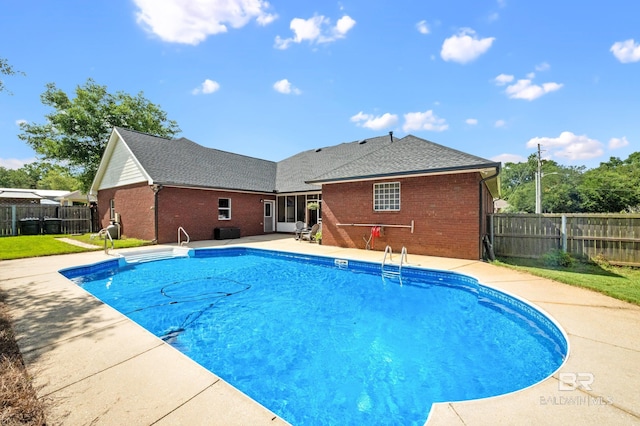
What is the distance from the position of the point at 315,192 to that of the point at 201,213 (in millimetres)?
6478

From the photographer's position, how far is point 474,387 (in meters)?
3.22

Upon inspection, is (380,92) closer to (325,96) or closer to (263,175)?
(325,96)

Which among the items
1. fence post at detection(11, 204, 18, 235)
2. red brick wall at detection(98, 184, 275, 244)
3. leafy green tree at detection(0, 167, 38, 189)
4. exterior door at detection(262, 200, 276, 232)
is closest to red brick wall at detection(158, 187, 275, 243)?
red brick wall at detection(98, 184, 275, 244)

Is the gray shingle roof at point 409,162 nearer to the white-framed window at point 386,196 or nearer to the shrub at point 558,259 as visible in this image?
the white-framed window at point 386,196

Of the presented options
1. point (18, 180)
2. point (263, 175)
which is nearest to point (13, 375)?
point (263, 175)

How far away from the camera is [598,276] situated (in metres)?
7.05

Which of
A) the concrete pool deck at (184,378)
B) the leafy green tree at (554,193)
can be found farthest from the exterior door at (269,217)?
the leafy green tree at (554,193)

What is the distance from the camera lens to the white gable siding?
1405 centimetres

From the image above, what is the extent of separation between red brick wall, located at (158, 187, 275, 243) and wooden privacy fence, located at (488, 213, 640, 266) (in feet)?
41.4

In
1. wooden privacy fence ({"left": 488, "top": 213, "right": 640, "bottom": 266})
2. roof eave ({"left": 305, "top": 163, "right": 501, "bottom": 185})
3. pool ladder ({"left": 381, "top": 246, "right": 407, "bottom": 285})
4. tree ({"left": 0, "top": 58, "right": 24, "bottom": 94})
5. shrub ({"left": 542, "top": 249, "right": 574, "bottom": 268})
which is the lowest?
pool ladder ({"left": 381, "top": 246, "right": 407, "bottom": 285})

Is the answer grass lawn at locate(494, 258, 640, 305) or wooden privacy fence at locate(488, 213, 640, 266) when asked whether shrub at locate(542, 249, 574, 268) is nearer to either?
grass lawn at locate(494, 258, 640, 305)

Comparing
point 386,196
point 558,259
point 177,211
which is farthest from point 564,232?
point 177,211

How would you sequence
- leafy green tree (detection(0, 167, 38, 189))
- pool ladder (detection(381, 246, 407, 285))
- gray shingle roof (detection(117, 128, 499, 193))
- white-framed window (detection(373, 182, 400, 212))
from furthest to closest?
leafy green tree (detection(0, 167, 38, 189))
white-framed window (detection(373, 182, 400, 212))
gray shingle roof (detection(117, 128, 499, 193))
pool ladder (detection(381, 246, 407, 285))
